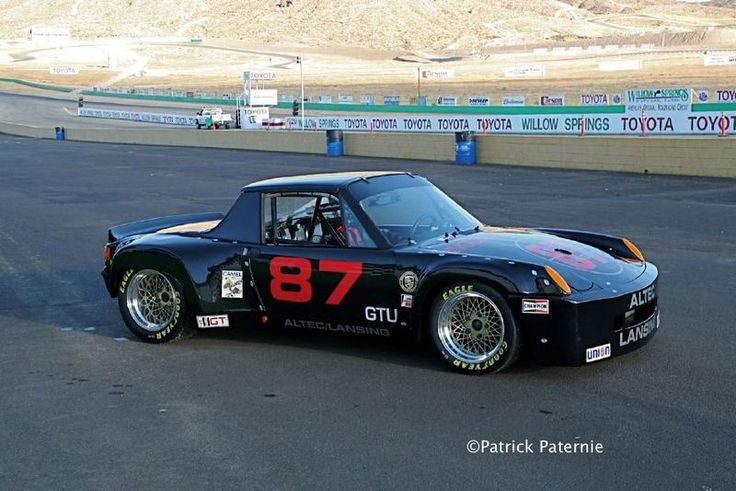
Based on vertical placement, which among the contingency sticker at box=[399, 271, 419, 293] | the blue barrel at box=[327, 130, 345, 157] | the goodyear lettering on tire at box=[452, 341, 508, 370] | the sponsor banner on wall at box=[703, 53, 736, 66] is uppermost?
the sponsor banner on wall at box=[703, 53, 736, 66]

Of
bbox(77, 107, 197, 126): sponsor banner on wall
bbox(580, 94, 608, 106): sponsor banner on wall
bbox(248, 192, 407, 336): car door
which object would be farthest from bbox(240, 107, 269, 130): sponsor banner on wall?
bbox(248, 192, 407, 336): car door

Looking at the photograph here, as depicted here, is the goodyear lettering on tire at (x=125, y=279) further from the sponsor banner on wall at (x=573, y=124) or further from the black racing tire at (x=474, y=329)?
the sponsor banner on wall at (x=573, y=124)

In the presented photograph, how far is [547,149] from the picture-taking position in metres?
26.0

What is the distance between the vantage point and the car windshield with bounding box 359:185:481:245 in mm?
6883

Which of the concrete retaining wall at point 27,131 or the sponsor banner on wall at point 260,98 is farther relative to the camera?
the sponsor banner on wall at point 260,98

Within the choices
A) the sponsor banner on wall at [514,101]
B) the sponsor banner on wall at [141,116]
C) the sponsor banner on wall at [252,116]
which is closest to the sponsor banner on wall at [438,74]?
the sponsor banner on wall at [141,116]

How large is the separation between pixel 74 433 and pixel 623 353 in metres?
3.37

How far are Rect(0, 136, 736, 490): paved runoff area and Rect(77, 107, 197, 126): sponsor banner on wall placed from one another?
5388 cm

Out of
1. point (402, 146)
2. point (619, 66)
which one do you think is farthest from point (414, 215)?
point (619, 66)

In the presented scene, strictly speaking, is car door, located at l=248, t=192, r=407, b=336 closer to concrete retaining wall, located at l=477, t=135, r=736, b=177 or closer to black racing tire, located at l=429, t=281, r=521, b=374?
black racing tire, located at l=429, t=281, r=521, b=374

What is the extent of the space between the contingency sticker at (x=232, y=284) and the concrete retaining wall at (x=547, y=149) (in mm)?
16425

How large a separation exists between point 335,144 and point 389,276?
90.3ft

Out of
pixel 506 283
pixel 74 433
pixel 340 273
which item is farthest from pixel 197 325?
pixel 506 283

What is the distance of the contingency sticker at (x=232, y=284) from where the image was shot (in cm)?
724
